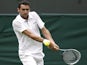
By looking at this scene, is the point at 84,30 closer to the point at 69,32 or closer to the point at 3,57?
the point at 69,32

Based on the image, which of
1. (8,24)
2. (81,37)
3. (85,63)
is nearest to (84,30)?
(81,37)

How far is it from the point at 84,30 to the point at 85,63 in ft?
2.39

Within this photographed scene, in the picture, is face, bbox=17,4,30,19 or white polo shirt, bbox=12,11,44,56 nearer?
face, bbox=17,4,30,19

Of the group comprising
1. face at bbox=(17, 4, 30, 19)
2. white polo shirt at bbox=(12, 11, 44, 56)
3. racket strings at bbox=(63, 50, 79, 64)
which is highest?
face at bbox=(17, 4, 30, 19)

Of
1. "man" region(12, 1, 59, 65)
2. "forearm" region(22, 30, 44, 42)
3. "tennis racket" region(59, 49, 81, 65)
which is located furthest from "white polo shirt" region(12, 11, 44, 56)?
"tennis racket" region(59, 49, 81, 65)

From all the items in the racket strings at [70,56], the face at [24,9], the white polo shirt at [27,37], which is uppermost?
the face at [24,9]

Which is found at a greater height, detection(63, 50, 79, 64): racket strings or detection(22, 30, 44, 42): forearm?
detection(22, 30, 44, 42): forearm

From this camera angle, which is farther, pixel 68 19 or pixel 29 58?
pixel 68 19

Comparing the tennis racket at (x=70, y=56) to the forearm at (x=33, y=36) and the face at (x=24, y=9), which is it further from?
the face at (x=24, y=9)

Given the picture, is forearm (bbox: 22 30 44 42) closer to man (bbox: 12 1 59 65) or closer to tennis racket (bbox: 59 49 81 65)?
man (bbox: 12 1 59 65)

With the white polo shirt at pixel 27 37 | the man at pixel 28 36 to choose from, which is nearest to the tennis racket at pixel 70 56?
the man at pixel 28 36

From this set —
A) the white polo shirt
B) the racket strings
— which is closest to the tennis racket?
the racket strings

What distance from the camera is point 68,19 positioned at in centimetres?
893

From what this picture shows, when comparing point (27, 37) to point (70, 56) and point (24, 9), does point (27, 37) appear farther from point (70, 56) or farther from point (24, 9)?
point (70, 56)
